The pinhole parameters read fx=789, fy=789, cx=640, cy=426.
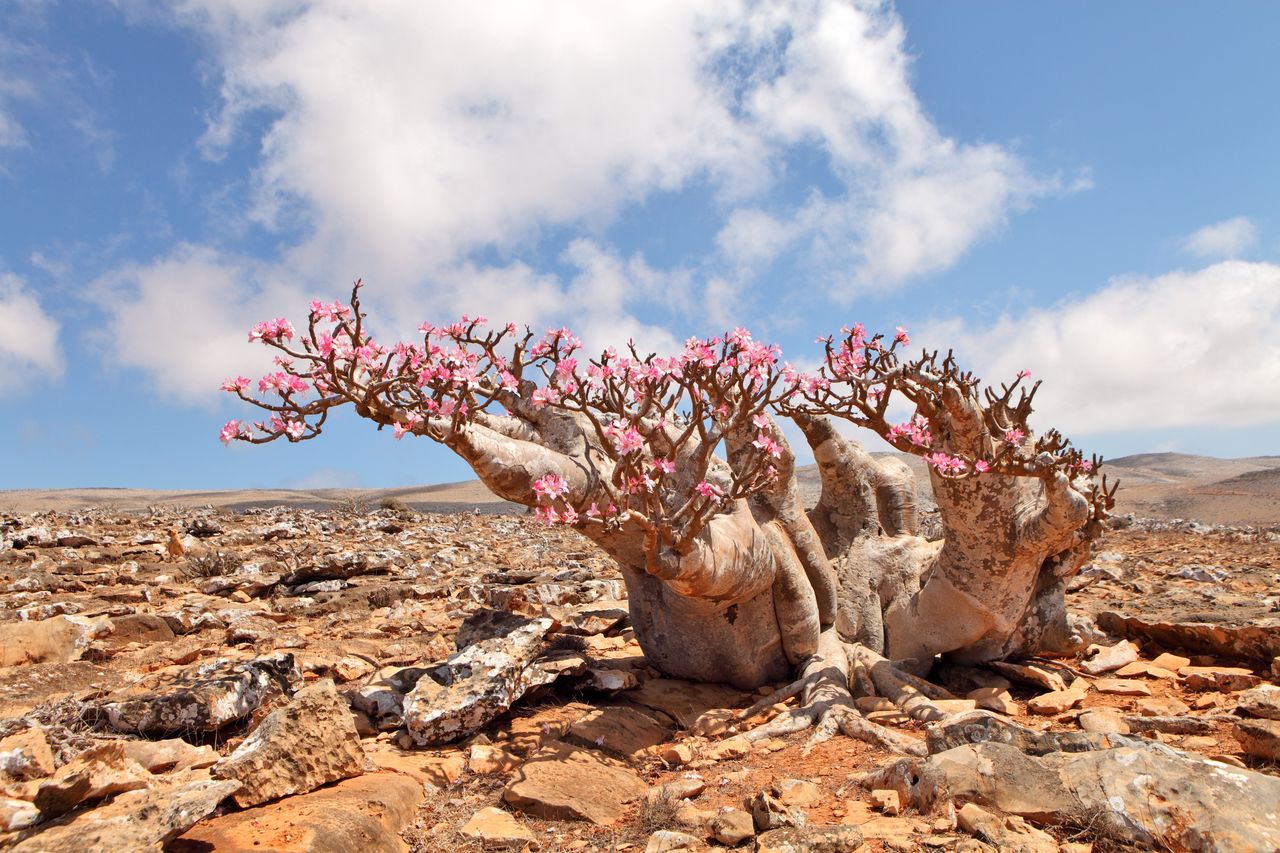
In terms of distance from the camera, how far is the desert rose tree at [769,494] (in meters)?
5.37

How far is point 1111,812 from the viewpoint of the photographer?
139 inches

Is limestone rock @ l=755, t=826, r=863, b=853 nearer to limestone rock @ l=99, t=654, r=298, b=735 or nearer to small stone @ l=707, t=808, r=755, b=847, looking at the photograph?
small stone @ l=707, t=808, r=755, b=847

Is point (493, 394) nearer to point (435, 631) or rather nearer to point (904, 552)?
point (435, 631)

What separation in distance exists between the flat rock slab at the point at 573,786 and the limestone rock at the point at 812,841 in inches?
46.7

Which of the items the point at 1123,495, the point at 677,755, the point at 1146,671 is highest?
the point at 1123,495

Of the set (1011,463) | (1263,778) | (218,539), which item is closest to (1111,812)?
(1263,778)

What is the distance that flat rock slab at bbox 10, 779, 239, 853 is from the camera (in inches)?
120

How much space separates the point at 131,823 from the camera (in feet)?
10.5

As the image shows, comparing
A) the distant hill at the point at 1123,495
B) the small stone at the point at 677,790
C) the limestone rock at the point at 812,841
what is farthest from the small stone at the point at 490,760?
the distant hill at the point at 1123,495

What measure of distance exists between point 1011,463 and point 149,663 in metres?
7.56

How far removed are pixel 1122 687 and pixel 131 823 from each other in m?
7.29

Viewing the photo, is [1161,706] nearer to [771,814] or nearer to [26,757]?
[771,814]

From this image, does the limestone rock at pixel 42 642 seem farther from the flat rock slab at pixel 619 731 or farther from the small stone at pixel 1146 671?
the small stone at pixel 1146 671

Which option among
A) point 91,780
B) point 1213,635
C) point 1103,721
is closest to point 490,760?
point 91,780
